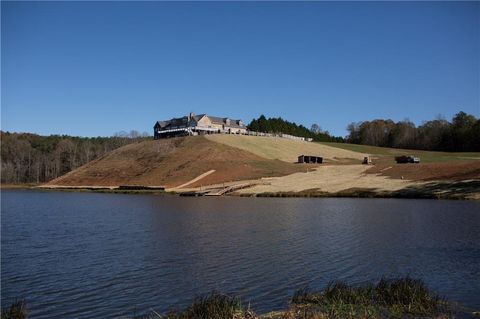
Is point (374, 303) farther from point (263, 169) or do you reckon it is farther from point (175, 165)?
point (175, 165)

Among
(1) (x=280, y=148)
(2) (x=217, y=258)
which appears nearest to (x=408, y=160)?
(1) (x=280, y=148)

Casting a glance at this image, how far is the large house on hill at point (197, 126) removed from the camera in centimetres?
18325

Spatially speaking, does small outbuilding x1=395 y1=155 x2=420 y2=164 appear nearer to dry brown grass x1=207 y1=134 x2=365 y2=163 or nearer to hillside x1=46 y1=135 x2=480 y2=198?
hillside x1=46 y1=135 x2=480 y2=198

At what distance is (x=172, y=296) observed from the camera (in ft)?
61.6

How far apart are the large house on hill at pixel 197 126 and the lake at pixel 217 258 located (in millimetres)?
136979

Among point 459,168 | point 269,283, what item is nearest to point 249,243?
point 269,283

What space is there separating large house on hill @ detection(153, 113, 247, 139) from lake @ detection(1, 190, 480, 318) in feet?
449

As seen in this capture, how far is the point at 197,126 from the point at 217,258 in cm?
15815

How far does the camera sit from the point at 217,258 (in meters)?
26.3

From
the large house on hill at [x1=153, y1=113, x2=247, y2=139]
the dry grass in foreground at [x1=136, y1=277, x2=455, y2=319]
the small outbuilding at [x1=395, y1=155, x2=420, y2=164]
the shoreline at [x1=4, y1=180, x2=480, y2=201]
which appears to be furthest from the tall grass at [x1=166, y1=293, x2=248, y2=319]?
the large house on hill at [x1=153, y1=113, x2=247, y2=139]

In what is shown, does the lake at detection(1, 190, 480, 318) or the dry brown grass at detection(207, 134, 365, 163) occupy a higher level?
the dry brown grass at detection(207, 134, 365, 163)

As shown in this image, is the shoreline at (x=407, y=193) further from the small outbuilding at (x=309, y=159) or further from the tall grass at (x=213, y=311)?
the tall grass at (x=213, y=311)

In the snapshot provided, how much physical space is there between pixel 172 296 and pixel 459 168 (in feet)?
254

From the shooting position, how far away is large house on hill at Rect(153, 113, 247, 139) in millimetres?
183250
